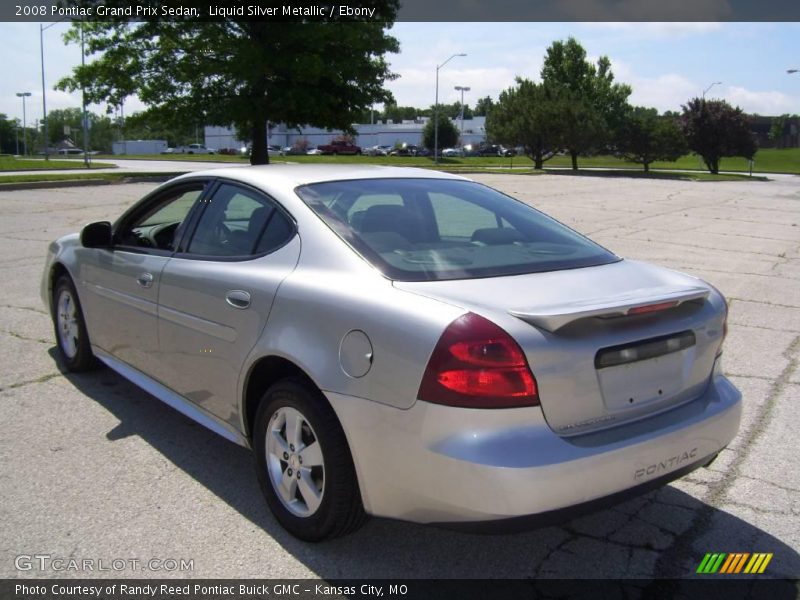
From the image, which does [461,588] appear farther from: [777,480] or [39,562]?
[777,480]

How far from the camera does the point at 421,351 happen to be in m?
2.57

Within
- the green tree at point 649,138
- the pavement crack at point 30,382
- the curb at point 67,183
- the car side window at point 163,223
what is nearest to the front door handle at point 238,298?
the car side window at point 163,223

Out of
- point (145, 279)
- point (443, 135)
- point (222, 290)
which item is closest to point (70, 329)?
point (145, 279)

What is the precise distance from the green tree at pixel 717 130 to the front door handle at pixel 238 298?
54194 millimetres

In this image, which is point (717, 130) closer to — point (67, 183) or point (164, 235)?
point (67, 183)

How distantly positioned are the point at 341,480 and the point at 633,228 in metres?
12.9

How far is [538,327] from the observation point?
103 inches

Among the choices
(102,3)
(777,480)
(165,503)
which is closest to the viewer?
(165,503)

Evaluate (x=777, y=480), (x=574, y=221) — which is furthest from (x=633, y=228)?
(x=777, y=480)

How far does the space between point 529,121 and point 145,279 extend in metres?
47.7

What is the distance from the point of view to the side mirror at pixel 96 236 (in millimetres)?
4633

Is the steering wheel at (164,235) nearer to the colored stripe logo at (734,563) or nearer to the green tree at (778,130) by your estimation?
the colored stripe logo at (734,563)

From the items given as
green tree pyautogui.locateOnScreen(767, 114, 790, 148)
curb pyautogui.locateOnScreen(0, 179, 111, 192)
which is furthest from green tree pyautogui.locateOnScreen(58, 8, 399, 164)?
Result: green tree pyautogui.locateOnScreen(767, 114, 790, 148)

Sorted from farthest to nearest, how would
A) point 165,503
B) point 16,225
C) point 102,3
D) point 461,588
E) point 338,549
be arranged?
point 102,3
point 16,225
point 165,503
point 338,549
point 461,588
